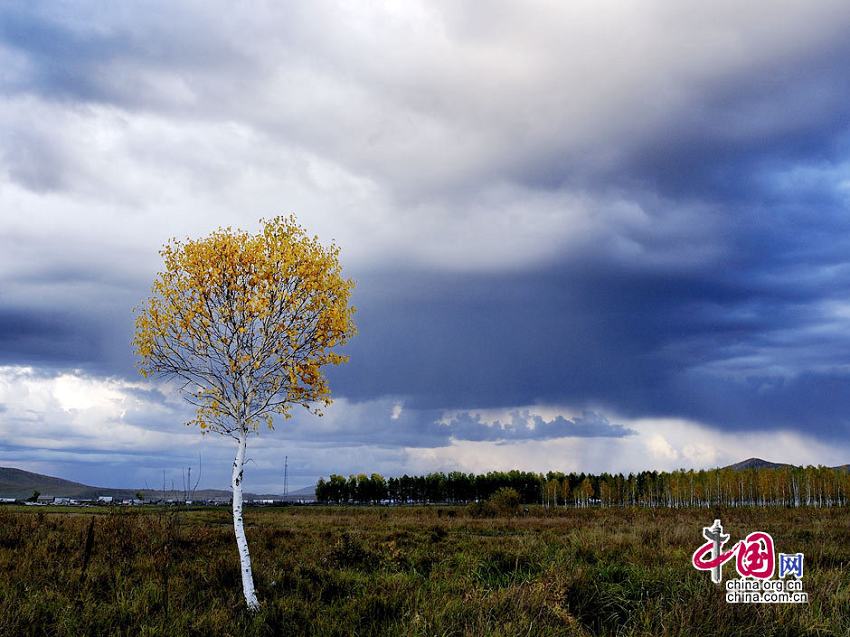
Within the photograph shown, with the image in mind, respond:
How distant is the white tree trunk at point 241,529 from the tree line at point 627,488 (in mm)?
123381

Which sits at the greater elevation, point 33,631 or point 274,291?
point 274,291

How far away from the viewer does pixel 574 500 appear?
172750 millimetres

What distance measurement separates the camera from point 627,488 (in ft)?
545

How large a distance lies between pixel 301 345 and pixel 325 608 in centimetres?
631

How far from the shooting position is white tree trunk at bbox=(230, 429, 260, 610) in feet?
47.5

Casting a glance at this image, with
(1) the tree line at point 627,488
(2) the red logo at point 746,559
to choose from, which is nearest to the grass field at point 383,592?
(2) the red logo at point 746,559

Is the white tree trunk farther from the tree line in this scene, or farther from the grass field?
the tree line

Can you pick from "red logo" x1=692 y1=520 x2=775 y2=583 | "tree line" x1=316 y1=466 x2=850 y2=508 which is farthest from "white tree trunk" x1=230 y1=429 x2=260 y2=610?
"tree line" x1=316 y1=466 x2=850 y2=508

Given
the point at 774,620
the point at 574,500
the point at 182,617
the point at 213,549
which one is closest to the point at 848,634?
the point at 774,620

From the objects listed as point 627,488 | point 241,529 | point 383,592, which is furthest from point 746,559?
point 627,488

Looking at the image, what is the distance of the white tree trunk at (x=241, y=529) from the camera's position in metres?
14.5

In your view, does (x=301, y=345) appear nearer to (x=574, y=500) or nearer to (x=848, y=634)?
(x=848, y=634)

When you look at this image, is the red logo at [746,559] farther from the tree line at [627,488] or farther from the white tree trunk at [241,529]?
the tree line at [627,488]

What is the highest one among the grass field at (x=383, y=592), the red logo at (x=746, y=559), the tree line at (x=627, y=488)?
the red logo at (x=746, y=559)
